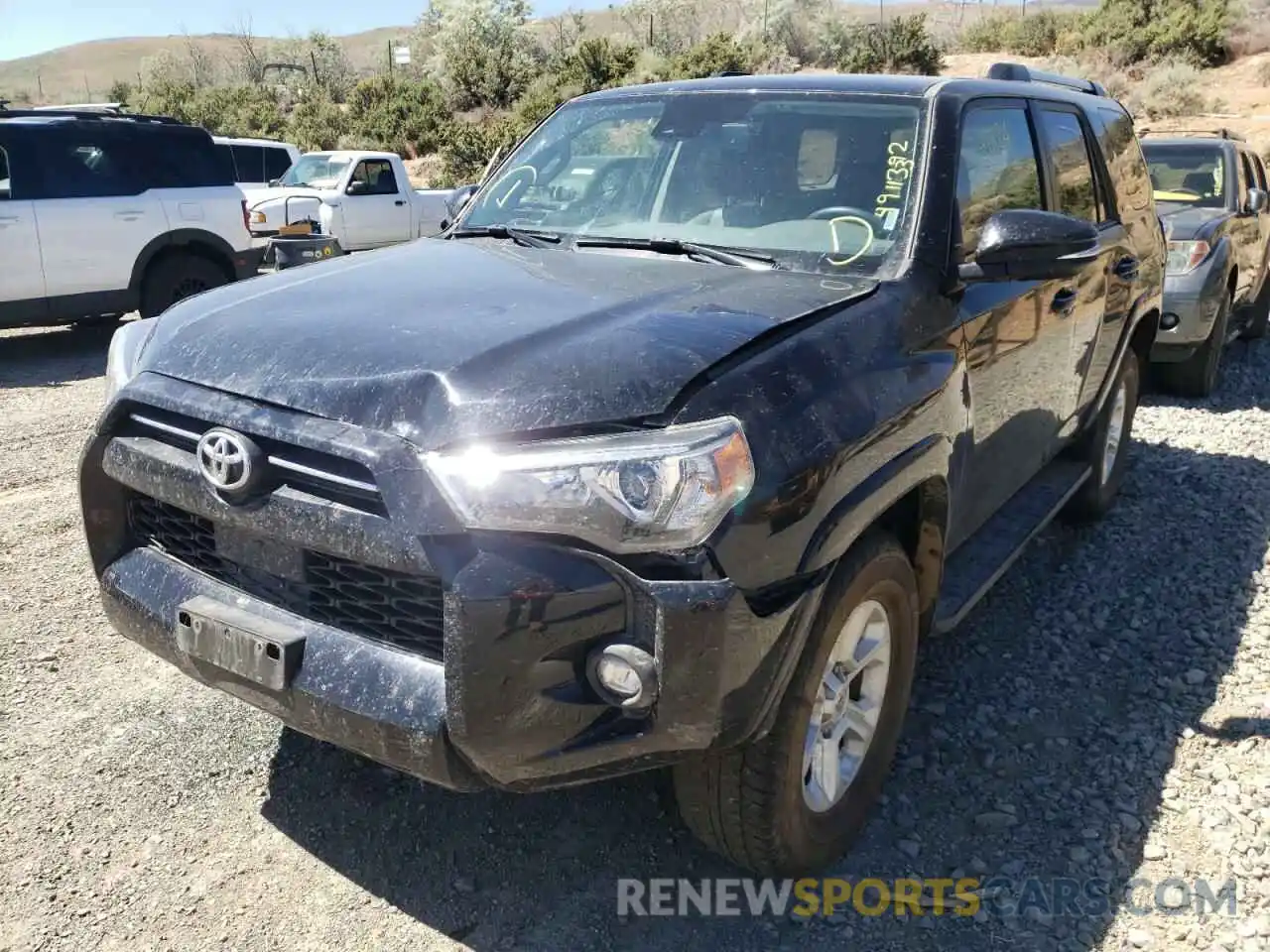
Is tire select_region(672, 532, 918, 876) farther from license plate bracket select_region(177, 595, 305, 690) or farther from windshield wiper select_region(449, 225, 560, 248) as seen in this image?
windshield wiper select_region(449, 225, 560, 248)

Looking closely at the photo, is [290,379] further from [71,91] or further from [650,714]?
[71,91]

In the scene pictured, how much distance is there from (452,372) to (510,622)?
1.83 ft

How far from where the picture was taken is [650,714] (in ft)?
6.86

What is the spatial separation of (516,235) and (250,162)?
569 inches

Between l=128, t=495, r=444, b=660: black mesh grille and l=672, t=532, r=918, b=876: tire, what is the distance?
693 mm

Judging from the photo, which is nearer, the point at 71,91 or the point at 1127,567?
the point at 1127,567

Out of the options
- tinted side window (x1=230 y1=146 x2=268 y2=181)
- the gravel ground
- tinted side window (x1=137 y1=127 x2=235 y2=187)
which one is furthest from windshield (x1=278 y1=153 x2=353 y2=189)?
the gravel ground

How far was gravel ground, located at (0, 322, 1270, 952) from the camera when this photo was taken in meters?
2.56

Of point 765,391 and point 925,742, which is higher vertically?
point 765,391

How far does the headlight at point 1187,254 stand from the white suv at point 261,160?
12815mm

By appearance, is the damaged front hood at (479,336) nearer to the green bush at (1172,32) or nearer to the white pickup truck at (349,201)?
the white pickup truck at (349,201)

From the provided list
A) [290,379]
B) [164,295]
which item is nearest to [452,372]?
[290,379]

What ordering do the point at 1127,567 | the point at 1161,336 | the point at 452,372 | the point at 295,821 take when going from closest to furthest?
the point at 452,372 → the point at 295,821 → the point at 1127,567 → the point at 1161,336

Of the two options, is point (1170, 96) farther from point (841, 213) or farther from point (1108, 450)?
point (841, 213)
